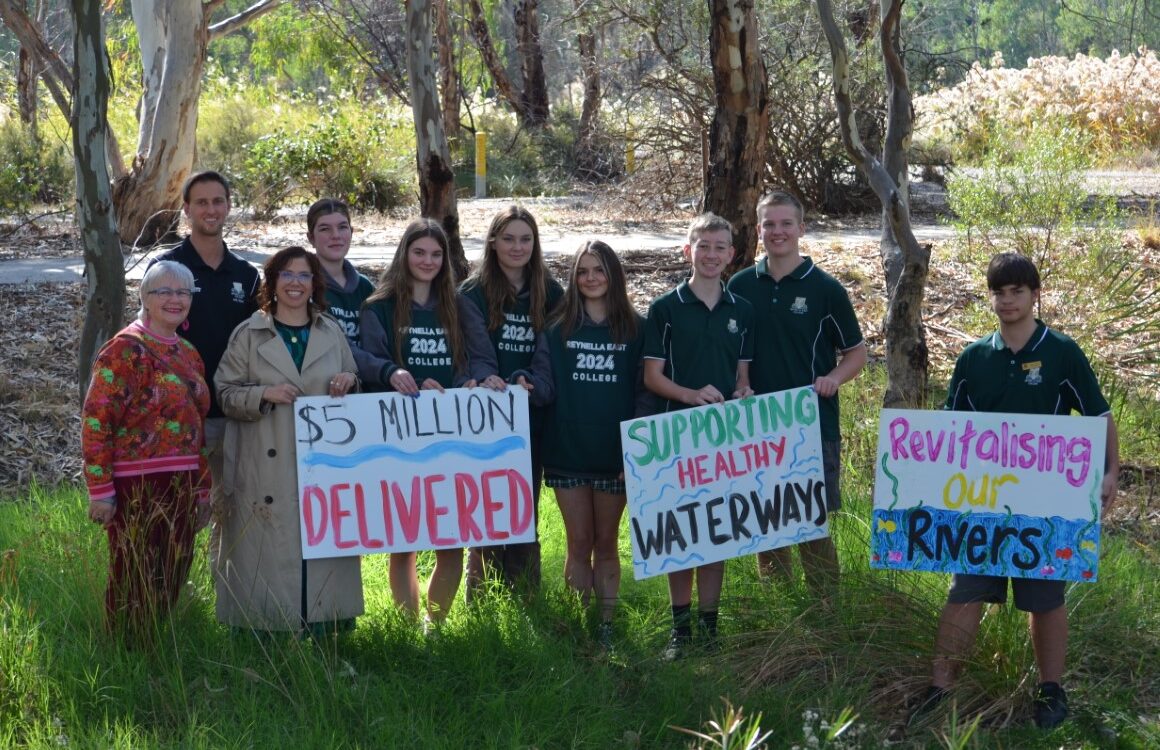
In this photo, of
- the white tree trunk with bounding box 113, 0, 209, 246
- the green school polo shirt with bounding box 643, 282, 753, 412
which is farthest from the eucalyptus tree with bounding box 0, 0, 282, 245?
the green school polo shirt with bounding box 643, 282, 753, 412

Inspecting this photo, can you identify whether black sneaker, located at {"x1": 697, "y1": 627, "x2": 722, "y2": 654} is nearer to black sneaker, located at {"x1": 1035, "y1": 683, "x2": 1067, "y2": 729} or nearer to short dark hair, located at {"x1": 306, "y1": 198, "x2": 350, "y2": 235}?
black sneaker, located at {"x1": 1035, "y1": 683, "x2": 1067, "y2": 729}

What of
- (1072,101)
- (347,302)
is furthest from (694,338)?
(1072,101)

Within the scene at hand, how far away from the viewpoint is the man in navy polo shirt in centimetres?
509

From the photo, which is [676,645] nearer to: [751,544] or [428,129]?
[751,544]

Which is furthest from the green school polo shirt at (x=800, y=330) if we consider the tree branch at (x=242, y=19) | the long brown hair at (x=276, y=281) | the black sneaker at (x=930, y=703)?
the tree branch at (x=242, y=19)

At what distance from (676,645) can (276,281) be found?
2.14 metres

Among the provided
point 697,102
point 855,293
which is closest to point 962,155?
point 697,102

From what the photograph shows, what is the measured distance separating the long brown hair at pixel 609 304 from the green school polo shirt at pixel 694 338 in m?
0.11

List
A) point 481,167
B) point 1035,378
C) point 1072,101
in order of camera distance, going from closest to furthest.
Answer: point 1035,378 < point 481,167 < point 1072,101

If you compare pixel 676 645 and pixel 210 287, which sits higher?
pixel 210 287

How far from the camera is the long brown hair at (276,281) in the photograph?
4.81m

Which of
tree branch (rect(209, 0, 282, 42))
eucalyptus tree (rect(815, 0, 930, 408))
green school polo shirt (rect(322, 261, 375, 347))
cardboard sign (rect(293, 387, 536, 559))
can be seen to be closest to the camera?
cardboard sign (rect(293, 387, 536, 559))

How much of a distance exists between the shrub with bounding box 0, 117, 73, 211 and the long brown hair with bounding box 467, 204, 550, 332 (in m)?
11.9

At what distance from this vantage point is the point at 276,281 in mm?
4840
